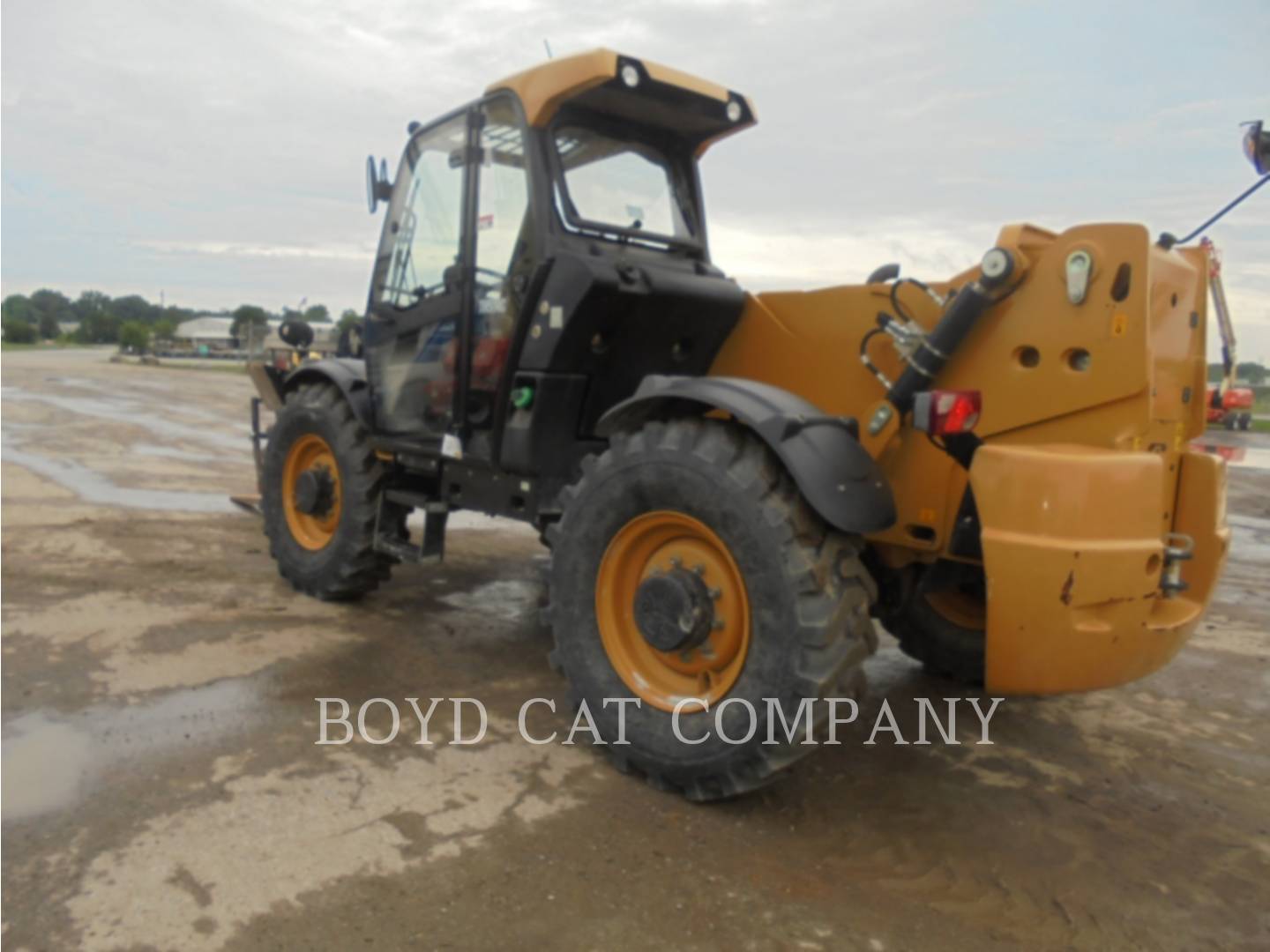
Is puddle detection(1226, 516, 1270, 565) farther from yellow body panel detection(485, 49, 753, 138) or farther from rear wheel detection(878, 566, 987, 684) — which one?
yellow body panel detection(485, 49, 753, 138)

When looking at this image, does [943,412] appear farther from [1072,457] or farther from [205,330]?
[205,330]

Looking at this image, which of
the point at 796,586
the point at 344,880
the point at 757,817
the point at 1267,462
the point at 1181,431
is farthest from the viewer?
the point at 1267,462

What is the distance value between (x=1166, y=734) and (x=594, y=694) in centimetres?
248

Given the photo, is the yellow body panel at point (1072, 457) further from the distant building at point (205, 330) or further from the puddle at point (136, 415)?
the distant building at point (205, 330)

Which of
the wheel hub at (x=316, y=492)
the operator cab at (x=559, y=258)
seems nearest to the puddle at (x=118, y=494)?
the wheel hub at (x=316, y=492)

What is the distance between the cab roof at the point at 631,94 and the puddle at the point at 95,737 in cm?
280

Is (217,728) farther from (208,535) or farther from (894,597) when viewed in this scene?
(208,535)

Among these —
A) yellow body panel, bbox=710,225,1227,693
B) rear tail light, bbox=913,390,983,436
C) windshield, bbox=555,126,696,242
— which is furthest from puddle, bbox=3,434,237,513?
rear tail light, bbox=913,390,983,436

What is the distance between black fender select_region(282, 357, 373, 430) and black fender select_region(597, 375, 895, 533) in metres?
2.43

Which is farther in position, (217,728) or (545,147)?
(545,147)

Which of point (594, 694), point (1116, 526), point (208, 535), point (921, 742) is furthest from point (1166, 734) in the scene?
point (208, 535)

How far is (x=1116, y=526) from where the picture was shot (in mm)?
2895

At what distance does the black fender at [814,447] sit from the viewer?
3096 mm

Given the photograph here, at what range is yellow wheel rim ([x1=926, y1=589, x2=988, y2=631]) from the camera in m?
4.55
